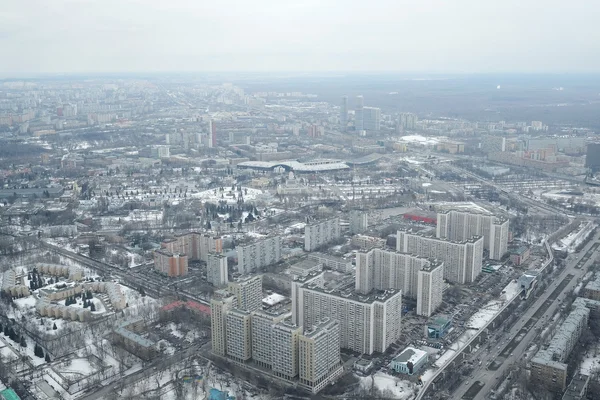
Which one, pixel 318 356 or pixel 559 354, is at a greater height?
pixel 318 356

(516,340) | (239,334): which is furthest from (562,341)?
(239,334)

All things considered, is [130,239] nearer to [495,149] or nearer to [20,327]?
[20,327]

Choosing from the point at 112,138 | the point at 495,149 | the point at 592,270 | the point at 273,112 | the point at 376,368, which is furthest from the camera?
the point at 273,112

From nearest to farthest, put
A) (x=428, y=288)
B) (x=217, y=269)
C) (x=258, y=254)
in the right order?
(x=428, y=288)
(x=217, y=269)
(x=258, y=254)

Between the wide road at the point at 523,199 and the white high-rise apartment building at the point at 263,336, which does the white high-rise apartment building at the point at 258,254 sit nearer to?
the white high-rise apartment building at the point at 263,336

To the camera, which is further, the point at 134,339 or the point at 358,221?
the point at 358,221

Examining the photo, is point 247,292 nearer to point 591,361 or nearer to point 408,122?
point 591,361

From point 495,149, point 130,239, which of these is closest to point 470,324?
point 130,239
